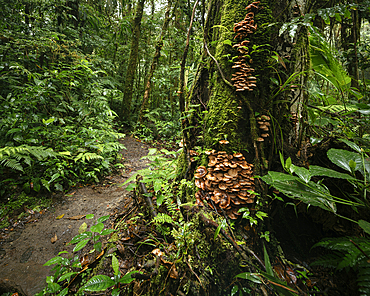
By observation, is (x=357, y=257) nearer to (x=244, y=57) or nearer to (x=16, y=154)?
(x=244, y=57)

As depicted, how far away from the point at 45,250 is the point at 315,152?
12.7 feet

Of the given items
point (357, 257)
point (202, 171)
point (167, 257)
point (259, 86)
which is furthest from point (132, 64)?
point (357, 257)

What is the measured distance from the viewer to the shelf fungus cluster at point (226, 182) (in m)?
1.60

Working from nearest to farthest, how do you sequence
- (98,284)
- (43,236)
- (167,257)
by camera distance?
(98,284) < (167,257) < (43,236)

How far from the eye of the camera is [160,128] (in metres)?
8.00

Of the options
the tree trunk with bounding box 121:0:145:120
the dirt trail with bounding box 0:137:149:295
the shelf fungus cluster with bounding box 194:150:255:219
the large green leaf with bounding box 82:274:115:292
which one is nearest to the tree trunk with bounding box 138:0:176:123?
the tree trunk with bounding box 121:0:145:120

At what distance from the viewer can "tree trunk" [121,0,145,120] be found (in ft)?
24.7

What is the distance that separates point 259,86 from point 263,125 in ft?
1.38

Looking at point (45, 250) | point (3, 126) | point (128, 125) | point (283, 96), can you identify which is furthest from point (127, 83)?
point (283, 96)

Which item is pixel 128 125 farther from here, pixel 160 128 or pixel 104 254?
pixel 104 254

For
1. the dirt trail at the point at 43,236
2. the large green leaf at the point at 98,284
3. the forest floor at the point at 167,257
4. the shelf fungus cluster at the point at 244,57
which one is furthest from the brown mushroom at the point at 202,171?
the dirt trail at the point at 43,236

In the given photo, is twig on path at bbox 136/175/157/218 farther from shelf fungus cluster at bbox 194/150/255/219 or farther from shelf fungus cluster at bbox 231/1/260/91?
shelf fungus cluster at bbox 231/1/260/91

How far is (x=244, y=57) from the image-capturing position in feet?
5.79

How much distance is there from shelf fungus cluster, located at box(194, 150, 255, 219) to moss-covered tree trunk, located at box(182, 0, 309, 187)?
108 mm
